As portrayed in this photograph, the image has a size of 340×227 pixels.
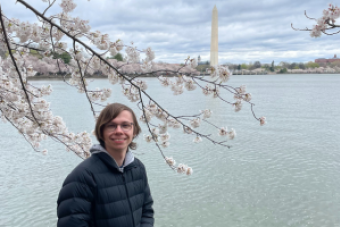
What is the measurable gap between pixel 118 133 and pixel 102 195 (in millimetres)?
246

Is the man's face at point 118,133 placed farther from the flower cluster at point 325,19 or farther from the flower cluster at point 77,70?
the flower cluster at point 325,19

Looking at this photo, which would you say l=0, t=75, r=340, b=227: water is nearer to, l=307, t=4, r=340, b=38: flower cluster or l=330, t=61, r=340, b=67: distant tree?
l=307, t=4, r=340, b=38: flower cluster

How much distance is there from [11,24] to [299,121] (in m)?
9.95

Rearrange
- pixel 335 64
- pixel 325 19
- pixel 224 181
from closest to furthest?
pixel 325 19 → pixel 224 181 → pixel 335 64

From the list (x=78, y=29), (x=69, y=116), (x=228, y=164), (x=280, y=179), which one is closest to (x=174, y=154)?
(x=228, y=164)

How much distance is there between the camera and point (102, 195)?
121cm

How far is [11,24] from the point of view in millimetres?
1727

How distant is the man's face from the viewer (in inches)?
50.8

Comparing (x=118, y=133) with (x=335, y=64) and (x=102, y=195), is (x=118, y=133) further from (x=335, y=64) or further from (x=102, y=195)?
(x=335, y=64)

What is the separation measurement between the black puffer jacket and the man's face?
6cm

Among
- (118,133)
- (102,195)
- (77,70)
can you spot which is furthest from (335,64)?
(102,195)

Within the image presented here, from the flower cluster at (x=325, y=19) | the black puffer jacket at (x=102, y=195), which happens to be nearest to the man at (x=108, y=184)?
the black puffer jacket at (x=102, y=195)

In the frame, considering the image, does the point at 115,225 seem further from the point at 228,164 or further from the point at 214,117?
the point at 214,117

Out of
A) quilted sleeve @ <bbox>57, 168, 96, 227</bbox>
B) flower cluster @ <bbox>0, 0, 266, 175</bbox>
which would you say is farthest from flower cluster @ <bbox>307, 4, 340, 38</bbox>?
quilted sleeve @ <bbox>57, 168, 96, 227</bbox>
